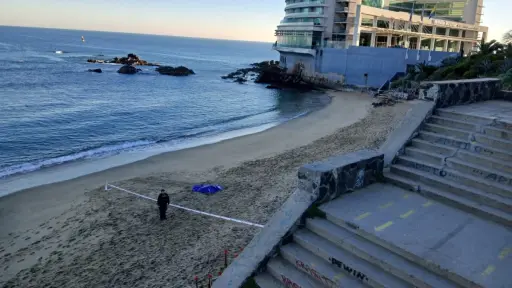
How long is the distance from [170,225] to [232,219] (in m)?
2.01

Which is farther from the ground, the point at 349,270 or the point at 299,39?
the point at 299,39

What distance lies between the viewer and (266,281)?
648 centimetres

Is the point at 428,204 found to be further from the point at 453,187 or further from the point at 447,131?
the point at 447,131

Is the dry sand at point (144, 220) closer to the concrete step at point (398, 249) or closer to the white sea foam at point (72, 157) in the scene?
the concrete step at point (398, 249)

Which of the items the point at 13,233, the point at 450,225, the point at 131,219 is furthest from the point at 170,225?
the point at 450,225

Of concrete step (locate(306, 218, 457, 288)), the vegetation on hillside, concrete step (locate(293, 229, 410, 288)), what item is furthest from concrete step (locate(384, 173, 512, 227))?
the vegetation on hillside

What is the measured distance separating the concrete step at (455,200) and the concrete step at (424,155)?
66 centimetres

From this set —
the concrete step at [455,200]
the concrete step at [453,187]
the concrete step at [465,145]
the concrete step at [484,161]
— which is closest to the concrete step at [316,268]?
the concrete step at [455,200]

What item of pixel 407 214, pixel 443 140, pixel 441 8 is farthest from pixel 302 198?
pixel 441 8

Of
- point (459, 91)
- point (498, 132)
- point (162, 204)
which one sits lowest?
point (162, 204)

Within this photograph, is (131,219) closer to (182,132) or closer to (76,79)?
(182,132)

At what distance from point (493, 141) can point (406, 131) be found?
1.77 m

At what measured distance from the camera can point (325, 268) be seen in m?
6.26

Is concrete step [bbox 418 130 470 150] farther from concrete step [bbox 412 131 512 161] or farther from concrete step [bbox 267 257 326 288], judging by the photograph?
concrete step [bbox 267 257 326 288]
